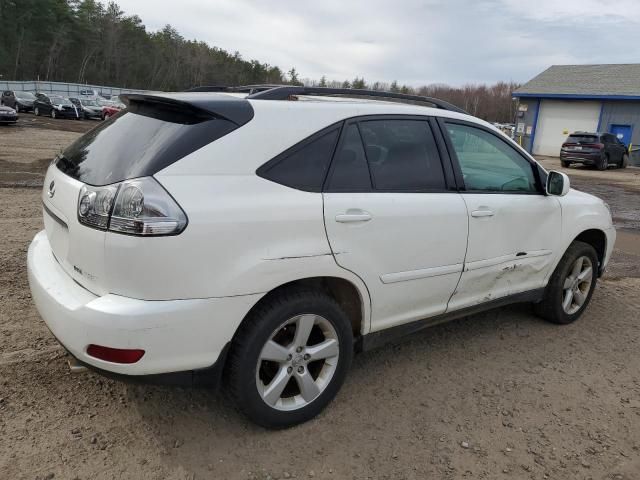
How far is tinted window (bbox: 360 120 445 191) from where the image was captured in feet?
9.84

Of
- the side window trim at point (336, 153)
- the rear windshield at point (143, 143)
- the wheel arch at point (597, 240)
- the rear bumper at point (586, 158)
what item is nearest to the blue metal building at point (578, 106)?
the rear bumper at point (586, 158)

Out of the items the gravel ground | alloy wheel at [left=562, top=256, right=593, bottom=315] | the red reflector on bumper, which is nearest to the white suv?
the red reflector on bumper

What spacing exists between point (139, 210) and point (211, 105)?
65 centimetres

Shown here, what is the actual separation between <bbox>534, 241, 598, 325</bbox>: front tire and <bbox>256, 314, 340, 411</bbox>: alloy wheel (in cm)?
236

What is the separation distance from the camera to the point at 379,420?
2965mm

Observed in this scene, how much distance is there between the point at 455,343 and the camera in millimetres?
4008

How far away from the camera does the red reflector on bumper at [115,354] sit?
7.36ft

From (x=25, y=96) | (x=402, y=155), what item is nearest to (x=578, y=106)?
(x=402, y=155)

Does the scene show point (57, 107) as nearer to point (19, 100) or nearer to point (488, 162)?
point (19, 100)

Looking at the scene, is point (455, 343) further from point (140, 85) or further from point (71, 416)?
point (140, 85)

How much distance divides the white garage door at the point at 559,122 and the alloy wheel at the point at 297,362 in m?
32.5

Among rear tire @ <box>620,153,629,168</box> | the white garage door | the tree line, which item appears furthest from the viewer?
the tree line

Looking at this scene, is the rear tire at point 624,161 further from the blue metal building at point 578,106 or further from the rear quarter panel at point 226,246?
the rear quarter panel at point 226,246

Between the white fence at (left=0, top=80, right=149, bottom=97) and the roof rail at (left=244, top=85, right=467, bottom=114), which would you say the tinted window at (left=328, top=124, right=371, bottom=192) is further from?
the white fence at (left=0, top=80, right=149, bottom=97)
